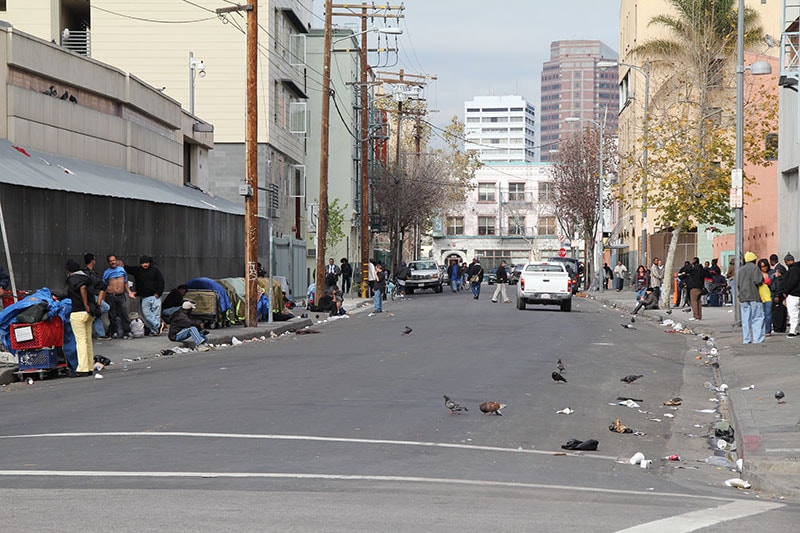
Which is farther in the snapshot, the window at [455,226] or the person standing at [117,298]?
the window at [455,226]

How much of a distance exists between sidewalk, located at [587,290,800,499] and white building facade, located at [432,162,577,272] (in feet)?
314

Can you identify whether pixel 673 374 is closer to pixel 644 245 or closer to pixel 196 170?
pixel 196 170

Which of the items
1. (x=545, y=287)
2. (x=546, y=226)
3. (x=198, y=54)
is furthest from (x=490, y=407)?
(x=546, y=226)

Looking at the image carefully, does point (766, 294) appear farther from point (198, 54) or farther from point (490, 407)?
point (198, 54)

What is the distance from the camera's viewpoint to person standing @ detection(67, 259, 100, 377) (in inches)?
767

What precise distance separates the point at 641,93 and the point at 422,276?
1798cm

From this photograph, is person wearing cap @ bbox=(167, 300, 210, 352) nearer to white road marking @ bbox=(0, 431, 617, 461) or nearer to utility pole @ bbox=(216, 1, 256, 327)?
utility pole @ bbox=(216, 1, 256, 327)

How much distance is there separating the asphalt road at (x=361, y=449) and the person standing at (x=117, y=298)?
158 inches

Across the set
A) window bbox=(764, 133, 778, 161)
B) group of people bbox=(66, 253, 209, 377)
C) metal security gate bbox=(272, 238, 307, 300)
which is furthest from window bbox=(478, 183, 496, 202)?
group of people bbox=(66, 253, 209, 377)

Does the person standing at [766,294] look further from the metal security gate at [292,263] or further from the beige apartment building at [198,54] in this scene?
the beige apartment building at [198,54]

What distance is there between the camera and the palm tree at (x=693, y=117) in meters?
42.9

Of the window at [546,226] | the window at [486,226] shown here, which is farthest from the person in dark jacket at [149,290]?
the window at [486,226]

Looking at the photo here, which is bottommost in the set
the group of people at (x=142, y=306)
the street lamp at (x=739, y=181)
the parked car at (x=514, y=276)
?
the parked car at (x=514, y=276)

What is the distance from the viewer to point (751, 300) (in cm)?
2497
